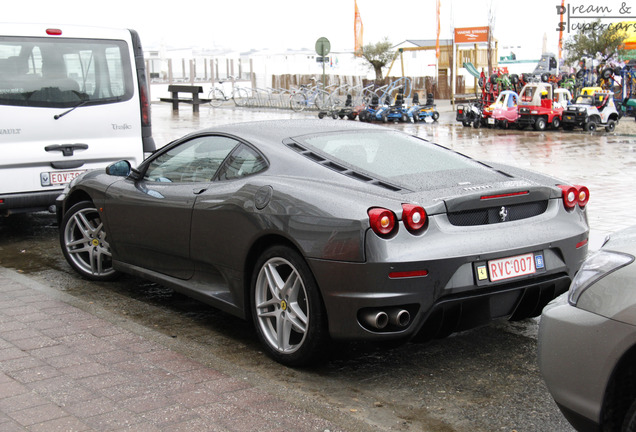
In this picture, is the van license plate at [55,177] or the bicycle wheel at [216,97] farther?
the bicycle wheel at [216,97]

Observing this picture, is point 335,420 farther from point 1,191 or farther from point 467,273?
point 1,191

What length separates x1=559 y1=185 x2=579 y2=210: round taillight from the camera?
4.60 meters

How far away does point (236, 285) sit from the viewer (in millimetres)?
4758

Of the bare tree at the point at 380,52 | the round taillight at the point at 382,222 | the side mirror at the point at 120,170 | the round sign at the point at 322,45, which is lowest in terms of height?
the round taillight at the point at 382,222

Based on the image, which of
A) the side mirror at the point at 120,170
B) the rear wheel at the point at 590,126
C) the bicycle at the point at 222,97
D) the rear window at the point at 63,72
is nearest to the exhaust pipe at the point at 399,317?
the side mirror at the point at 120,170

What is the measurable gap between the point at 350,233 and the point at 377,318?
442 mm

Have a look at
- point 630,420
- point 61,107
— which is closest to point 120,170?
point 61,107

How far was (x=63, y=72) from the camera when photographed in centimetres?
809

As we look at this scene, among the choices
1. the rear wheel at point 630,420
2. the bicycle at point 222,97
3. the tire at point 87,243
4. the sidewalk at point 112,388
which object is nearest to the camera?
the rear wheel at point 630,420

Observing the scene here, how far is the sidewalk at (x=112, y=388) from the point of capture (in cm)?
362

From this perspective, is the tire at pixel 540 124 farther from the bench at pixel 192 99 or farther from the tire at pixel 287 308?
the tire at pixel 287 308

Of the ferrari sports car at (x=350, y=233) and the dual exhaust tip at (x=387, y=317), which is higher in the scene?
the ferrari sports car at (x=350, y=233)

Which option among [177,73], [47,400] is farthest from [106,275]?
[177,73]

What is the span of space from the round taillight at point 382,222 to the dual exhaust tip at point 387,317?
38 centimetres
